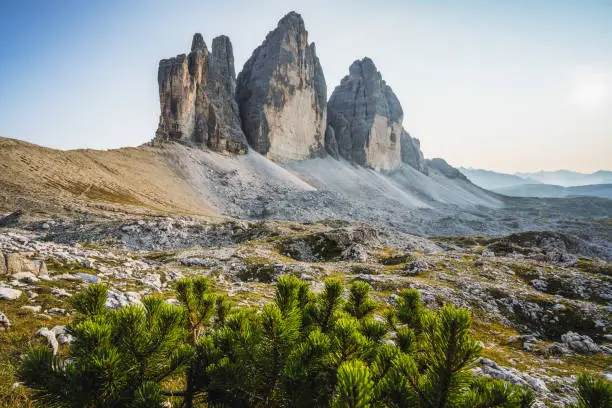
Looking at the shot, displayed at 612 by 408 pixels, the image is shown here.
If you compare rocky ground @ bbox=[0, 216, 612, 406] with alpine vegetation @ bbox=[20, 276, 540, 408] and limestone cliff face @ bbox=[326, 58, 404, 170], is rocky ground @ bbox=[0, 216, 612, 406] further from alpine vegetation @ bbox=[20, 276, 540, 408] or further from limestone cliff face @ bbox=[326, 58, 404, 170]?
limestone cliff face @ bbox=[326, 58, 404, 170]

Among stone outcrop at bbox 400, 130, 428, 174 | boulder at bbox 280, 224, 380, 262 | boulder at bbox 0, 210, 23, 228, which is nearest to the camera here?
boulder at bbox 280, 224, 380, 262

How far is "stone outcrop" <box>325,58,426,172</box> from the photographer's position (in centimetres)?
14575

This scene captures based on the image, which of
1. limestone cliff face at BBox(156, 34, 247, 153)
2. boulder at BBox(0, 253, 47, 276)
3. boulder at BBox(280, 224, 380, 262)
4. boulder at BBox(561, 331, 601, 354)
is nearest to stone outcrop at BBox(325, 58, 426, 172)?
limestone cliff face at BBox(156, 34, 247, 153)

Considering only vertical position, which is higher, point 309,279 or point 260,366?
point 260,366

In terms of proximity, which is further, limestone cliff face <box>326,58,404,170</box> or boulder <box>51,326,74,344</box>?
limestone cliff face <box>326,58,404,170</box>

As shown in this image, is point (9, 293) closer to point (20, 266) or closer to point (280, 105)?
point (20, 266)

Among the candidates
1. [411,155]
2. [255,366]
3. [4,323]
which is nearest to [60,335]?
[4,323]

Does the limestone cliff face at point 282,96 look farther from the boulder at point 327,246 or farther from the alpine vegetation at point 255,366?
the alpine vegetation at point 255,366

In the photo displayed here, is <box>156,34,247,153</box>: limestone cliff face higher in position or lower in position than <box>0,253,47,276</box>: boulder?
higher

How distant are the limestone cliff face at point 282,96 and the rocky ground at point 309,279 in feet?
264

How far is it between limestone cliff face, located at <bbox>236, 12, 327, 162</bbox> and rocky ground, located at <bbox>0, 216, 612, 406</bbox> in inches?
3171

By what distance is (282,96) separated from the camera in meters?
115

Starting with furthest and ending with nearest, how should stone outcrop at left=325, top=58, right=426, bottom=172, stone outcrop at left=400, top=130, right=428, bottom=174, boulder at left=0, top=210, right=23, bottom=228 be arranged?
1. stone outcrop at left=400, top=130, right=428, bottom=174
2. stone outcrop at left=325, top=58, right=426, bottom=172
3. boulder at left=0, top=210, right=23, bottom=228

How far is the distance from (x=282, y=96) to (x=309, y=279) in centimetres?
10819
